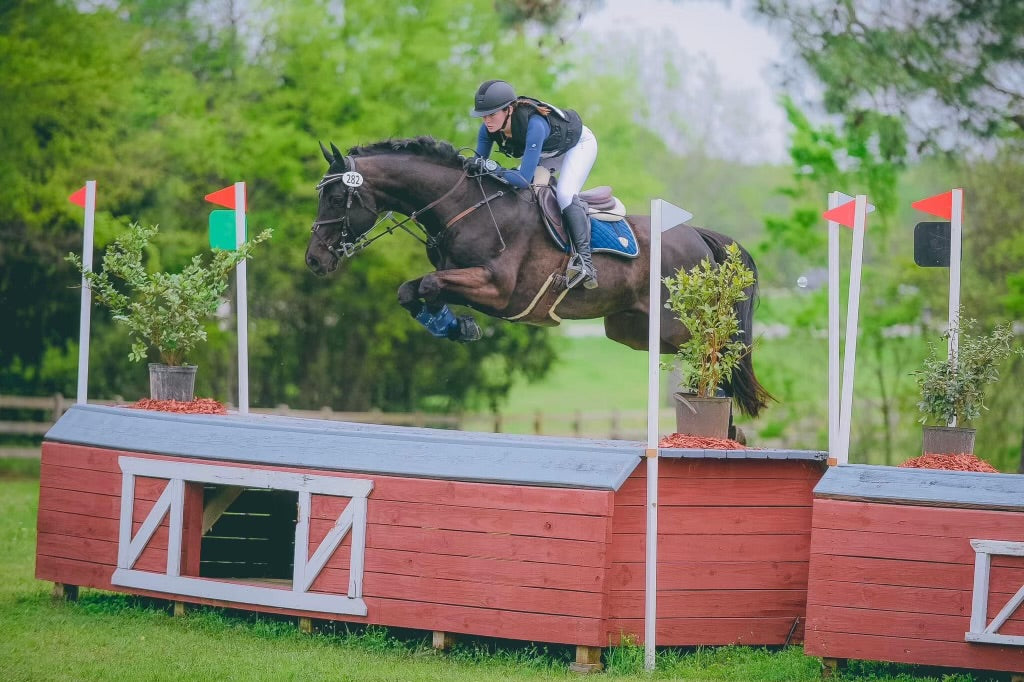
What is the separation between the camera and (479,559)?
17.5 feet

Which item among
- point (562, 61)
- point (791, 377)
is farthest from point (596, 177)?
point (791, 377)

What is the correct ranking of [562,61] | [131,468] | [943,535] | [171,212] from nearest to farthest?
[943,535] < [131,468] < [171,212] < [562,61]

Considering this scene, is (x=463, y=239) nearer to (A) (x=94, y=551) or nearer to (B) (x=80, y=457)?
(B) (x=80, y=457)

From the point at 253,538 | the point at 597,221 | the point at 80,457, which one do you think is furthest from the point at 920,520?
the point at 80,457

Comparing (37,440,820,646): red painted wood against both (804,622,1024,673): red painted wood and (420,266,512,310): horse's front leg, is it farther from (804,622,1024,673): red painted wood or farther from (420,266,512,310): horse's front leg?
(420,266,512,310): horse's front leg

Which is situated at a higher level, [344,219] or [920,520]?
[344,219]

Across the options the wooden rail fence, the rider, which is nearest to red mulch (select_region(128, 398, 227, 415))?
the rider

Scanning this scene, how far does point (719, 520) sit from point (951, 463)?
1.00 metres

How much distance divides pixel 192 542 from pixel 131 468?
471 millimetres

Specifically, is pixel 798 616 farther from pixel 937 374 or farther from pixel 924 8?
pixel 924 8

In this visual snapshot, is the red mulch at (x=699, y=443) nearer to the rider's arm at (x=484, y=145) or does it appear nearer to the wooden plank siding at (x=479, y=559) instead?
the wooden plank siding at (x=479, y=559)

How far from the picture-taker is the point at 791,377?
57.2 ft

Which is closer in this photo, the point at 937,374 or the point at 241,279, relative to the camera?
the point at 937,374

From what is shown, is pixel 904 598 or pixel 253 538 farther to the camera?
pixel 253 538
